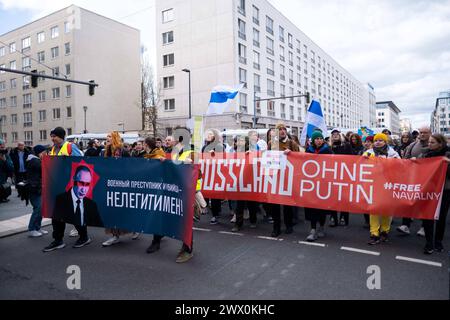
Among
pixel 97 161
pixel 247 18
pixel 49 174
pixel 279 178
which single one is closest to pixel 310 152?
pixel 279 178

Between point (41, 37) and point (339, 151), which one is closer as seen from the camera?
point (339, 151)

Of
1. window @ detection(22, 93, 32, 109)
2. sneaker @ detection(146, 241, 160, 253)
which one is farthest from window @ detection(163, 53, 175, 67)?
sneaker @ detection(146, 241, 160, 253)

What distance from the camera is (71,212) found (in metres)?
5.91

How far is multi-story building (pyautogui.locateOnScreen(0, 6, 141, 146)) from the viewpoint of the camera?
44.7 metres

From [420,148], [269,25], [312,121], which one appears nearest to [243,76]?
[269,25]

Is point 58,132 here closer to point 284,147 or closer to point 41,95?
point 284,147

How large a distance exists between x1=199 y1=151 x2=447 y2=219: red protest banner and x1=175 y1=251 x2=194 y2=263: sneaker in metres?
1.99

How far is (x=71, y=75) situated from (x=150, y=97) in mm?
12648

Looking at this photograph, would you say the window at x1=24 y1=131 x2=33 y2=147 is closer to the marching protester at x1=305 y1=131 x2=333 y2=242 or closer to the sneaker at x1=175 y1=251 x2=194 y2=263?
the sneaker at x1=175 y1=251 x2=194 y2=263

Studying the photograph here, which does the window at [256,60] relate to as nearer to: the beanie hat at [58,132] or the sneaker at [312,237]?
the beanie hat at [58,132]

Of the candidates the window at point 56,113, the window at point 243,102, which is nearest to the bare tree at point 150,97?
the window at point 243,102

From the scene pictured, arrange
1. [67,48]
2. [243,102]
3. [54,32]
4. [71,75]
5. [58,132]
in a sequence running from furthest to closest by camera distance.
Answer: [54,32] → [67,48] → [71,75] → [243,102] → [58,132]

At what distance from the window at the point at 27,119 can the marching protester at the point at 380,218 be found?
183 ft

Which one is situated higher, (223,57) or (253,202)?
(223,57)
